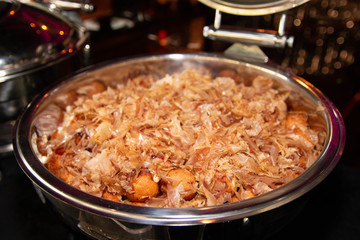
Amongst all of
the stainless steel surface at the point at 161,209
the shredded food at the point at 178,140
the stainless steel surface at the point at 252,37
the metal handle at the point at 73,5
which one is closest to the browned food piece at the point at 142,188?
the shredded food at the point at 178,140

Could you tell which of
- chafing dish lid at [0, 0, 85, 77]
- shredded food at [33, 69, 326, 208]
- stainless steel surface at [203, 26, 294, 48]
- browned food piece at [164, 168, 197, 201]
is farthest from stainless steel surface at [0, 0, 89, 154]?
browned food piece at [164, 168, 197, 201]

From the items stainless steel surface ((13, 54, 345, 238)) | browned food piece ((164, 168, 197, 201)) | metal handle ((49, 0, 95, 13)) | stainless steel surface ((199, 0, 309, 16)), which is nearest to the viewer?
stainless steel surface ((13, 54, 345, 238))

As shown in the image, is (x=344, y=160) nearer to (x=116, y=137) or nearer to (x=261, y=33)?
(x=261, y=33)

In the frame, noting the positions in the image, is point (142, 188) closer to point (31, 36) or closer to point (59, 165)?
point (59, 165)

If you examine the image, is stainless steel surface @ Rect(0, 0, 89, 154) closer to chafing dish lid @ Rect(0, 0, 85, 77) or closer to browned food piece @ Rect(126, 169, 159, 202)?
chafing dish lid @ Rect(0, 0, 85, 77)

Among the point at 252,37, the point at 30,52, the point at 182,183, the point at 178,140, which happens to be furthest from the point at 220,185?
the point at 30,52

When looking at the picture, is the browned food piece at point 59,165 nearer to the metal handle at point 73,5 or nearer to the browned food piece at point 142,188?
the browned food piece at point 142,188
